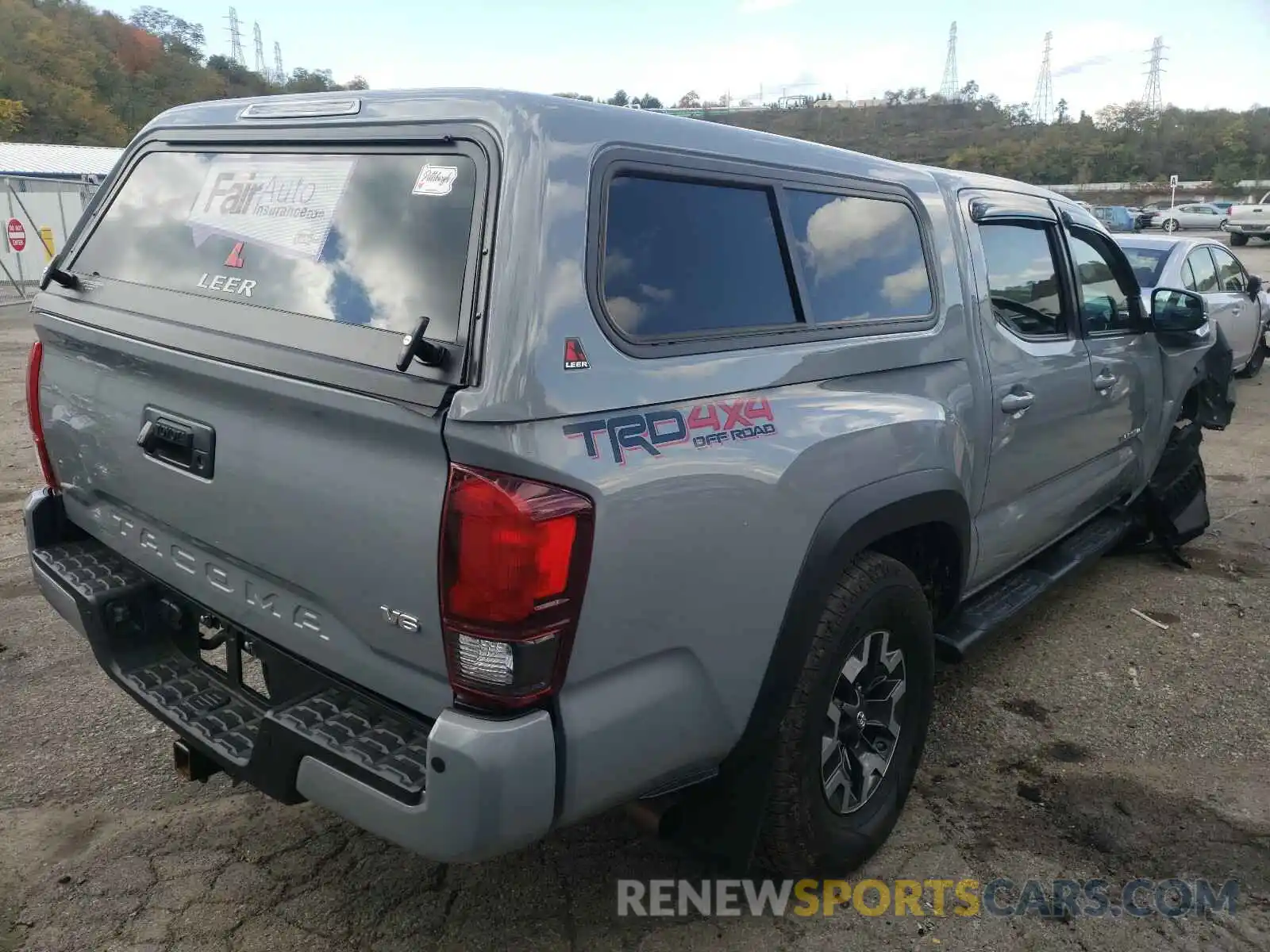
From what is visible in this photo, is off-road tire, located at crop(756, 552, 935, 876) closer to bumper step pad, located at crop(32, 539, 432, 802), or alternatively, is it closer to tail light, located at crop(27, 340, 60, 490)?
bumper step pad, located at crop(32, 539, 432, 802)

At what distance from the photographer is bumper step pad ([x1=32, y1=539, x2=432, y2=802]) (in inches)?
77.2

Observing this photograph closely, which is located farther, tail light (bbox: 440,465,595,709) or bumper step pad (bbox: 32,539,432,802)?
bumper step pad (bbox: 32,539,432,802)

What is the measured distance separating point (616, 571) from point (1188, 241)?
923cm

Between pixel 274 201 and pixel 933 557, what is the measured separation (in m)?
2.20

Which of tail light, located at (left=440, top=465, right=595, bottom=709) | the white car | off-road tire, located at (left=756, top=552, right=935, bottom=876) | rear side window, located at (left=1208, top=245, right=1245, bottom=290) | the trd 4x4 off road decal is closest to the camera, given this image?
tail light, located at (left=440, top=465, right=595, bottom=709)

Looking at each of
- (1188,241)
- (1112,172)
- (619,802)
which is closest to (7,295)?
(1188,241)

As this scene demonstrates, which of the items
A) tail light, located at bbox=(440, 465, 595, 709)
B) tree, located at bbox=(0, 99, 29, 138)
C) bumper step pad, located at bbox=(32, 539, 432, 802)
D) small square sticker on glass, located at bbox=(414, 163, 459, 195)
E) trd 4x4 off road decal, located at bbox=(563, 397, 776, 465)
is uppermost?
tree, located at bbox=(0, 99, 29, 138)

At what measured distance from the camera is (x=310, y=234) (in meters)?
2.21

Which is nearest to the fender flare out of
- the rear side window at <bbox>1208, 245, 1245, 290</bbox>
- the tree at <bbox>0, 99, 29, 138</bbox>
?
the rear side window at <bbox>1208, 245, 1245, 290</bbox>

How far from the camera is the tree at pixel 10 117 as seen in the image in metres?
55.3

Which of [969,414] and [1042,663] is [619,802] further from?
[1042,663]

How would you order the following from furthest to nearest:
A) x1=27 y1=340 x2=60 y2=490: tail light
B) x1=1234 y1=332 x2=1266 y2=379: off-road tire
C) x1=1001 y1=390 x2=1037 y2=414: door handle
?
x1=1234 y1=332 x2=1266 y2=379: off-road tire, x1=1001 y1=390 x2=1037 y2=414: door handle, x1=27 y1=340 x2=60 y2=490: tail light

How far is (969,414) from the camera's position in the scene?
10.0ft

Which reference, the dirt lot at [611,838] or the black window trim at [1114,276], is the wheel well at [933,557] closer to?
the dirt lot at [611,838]
